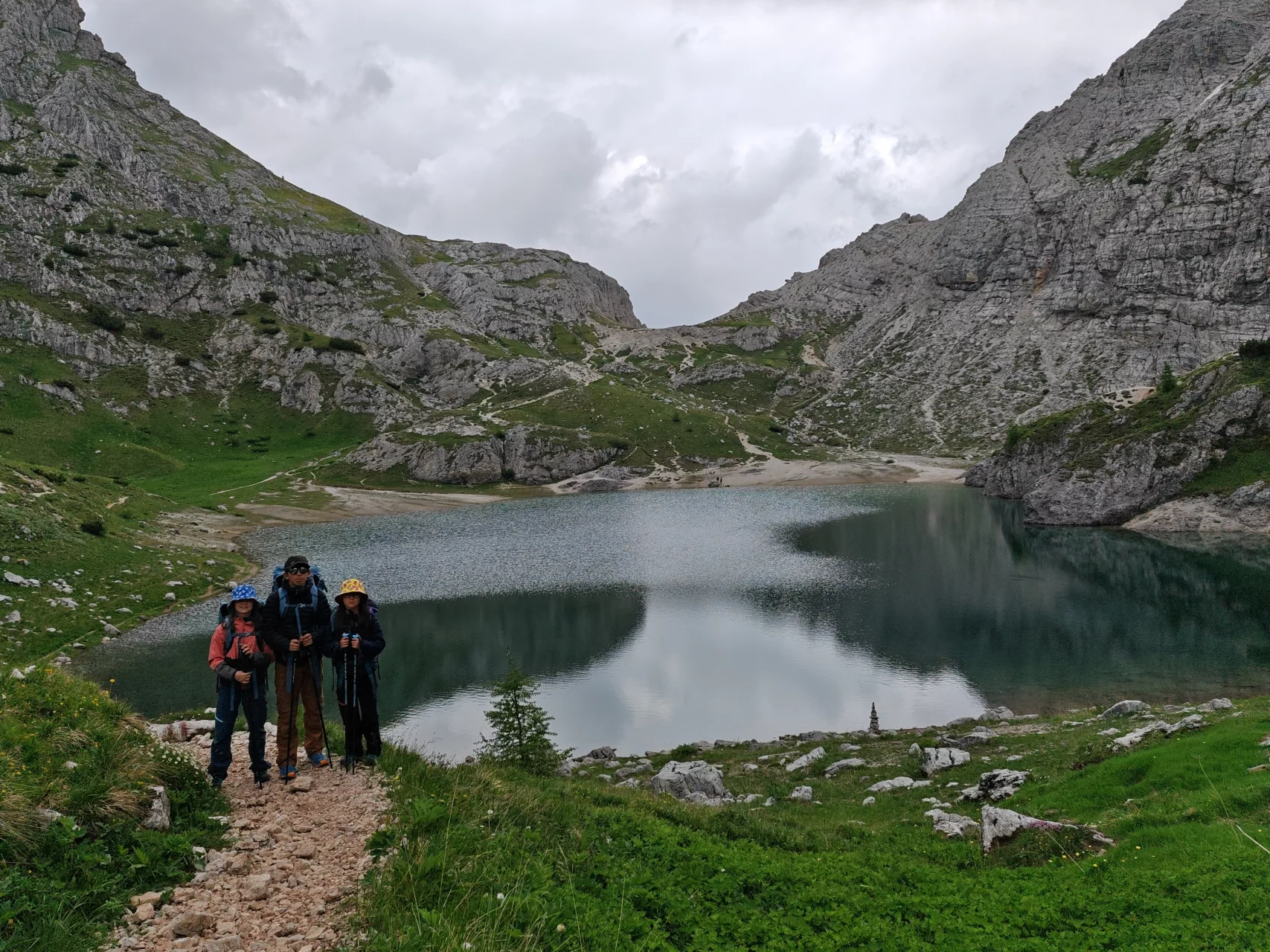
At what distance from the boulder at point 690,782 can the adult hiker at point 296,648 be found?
11.7 m

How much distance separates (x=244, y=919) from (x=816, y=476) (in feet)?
494

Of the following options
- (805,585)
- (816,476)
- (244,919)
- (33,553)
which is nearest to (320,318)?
(816,476)

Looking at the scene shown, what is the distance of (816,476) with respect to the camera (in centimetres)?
15075

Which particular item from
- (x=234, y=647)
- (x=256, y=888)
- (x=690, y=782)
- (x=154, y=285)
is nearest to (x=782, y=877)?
(x=256, y=888)

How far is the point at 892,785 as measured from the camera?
20.6 meters

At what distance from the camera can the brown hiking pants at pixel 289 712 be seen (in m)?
12.2

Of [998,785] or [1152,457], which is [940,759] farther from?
[1152,457]

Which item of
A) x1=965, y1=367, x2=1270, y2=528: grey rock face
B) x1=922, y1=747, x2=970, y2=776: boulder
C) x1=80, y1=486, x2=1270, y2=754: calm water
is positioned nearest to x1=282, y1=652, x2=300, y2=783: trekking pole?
x1=80, y1=486, x2=1270, y2=754: calm water

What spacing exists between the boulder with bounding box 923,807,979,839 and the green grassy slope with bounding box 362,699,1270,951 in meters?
0.46

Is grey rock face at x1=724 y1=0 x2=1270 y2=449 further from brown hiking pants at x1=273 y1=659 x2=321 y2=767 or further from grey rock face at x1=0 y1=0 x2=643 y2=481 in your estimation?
brown hiking pants at x1=273 y1=659 x2=321 y2=767

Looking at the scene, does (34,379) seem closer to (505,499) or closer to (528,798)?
(505,499)

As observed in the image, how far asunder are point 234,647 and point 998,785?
753 inches

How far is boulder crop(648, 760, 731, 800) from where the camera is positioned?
21.6m

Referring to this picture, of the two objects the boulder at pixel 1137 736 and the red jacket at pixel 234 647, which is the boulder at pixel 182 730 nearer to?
the red jacket at pixel 234 647
